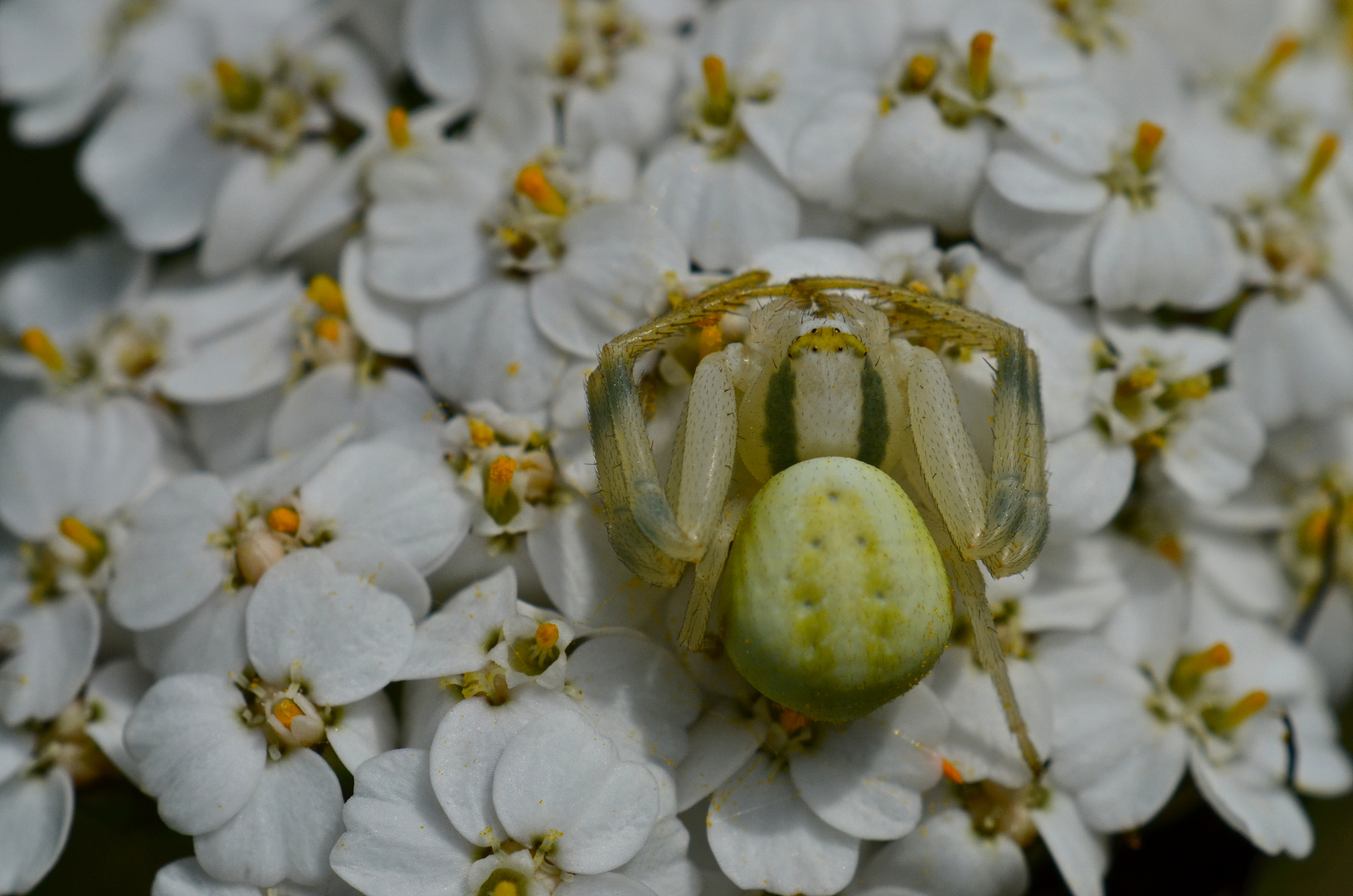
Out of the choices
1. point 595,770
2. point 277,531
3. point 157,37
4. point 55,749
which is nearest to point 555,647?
point 595,770

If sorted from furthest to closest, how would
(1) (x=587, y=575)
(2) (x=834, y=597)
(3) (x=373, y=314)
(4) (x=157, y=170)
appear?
1. (4) (x=157, y=170)
2. (3) (x=373, y=314)
3. (1) (x=587, y=575)
4. (2) (x=834, y=597)

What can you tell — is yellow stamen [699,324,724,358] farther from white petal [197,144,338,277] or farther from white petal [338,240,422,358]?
white petal [197,144,338,277]

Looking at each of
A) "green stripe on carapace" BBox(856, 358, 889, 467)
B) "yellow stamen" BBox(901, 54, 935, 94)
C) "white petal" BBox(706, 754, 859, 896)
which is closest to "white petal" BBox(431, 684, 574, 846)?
"white petal" BBox(706, 754, 859, 896)

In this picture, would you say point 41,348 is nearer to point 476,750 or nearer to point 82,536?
point 82,536

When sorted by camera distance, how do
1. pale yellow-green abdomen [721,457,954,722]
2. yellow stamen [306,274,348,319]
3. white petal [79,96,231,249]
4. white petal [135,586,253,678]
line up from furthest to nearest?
1. white petal [79,96,231,249]
2. yellow stamen [306,274,348,319]
3. white petal [135,586,253,678]
4. pale yellow-green abdomen [721,457,954,722]

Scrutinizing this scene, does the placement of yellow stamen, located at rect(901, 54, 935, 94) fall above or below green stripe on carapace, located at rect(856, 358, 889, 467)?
above

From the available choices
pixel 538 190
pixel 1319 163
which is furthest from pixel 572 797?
pixel 1319 163

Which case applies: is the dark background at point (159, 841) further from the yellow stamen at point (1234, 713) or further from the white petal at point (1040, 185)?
the white petal at point (1040, 185)

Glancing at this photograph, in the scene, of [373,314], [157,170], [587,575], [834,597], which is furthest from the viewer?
[157,170]
